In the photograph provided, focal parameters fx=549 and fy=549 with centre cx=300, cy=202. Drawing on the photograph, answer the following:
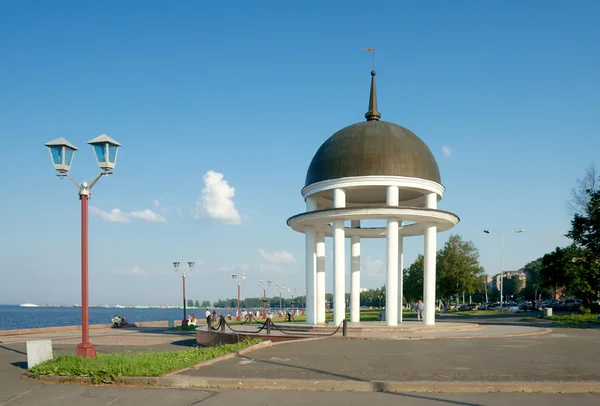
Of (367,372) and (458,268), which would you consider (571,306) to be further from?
(367,372)

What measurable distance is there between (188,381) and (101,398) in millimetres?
2156

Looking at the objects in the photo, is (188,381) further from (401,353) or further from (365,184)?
(365,184)

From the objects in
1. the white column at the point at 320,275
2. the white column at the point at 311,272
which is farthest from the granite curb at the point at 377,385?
the white column at the point at 320,275

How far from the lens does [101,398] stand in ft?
40.9

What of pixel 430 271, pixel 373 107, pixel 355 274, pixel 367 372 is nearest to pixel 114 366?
pixel 367 372

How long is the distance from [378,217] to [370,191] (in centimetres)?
518

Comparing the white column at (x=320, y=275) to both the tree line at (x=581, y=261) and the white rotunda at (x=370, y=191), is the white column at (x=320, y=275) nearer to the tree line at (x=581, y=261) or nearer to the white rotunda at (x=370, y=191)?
the white rotunda at (x=370, y=191)

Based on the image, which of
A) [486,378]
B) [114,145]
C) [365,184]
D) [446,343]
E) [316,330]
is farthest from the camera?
[365,184]

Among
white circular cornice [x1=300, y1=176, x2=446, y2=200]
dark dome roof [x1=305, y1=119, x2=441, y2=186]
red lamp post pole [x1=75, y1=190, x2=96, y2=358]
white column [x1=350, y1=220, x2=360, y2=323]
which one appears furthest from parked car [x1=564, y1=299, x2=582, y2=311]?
red lamp post pole [x1=75, y1=190, x2=96, y2=358]

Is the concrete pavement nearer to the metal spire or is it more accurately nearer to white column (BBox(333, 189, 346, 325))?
white column (BBox(333, 189, 346, 325))

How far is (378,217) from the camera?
97.1 feet

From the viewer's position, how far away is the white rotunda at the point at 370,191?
2966 centimetres

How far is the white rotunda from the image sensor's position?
2966cm

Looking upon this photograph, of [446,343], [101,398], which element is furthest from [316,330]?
[101,398]
